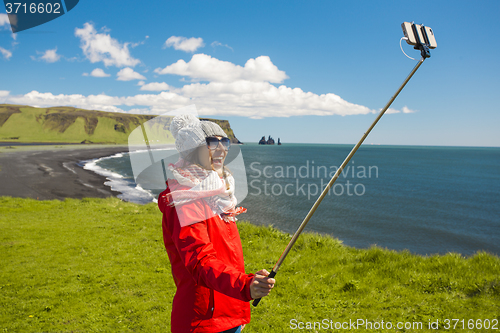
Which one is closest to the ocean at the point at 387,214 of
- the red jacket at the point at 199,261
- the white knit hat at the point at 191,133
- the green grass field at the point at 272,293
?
the green grass field at the point at 272,293

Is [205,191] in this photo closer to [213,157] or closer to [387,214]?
[213,157]

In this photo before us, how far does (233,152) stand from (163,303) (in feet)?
14.4

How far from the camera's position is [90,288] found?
6.06m

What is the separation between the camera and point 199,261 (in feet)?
A: 5.50

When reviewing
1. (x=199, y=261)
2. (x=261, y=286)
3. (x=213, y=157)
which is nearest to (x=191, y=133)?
(x=213, y=157)

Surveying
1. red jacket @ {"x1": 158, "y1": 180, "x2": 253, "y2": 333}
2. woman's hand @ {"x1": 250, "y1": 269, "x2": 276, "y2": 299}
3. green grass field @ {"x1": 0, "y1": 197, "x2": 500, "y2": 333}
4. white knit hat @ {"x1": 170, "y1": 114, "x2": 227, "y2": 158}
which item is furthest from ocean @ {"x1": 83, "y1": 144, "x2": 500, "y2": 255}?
woman's hand @ {"x1": 250, "y1": 269, "x2": 276, "y2": 299}

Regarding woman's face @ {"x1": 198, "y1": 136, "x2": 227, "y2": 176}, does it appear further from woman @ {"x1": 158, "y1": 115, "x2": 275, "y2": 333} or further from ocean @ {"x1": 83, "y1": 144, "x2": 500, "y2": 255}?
ocean @ {"x1": 83, "y1": 144, "x2": 500, "y2": 255}

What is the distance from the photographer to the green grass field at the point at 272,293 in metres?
4.91

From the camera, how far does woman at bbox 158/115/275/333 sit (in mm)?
1773

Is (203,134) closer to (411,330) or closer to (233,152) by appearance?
(233,152)

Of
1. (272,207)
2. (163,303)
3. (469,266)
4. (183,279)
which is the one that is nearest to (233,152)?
(183,279)

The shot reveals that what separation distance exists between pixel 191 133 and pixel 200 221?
62 cm

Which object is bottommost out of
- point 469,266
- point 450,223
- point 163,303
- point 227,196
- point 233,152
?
point 450,223

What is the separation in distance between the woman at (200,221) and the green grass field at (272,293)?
3285 mm
